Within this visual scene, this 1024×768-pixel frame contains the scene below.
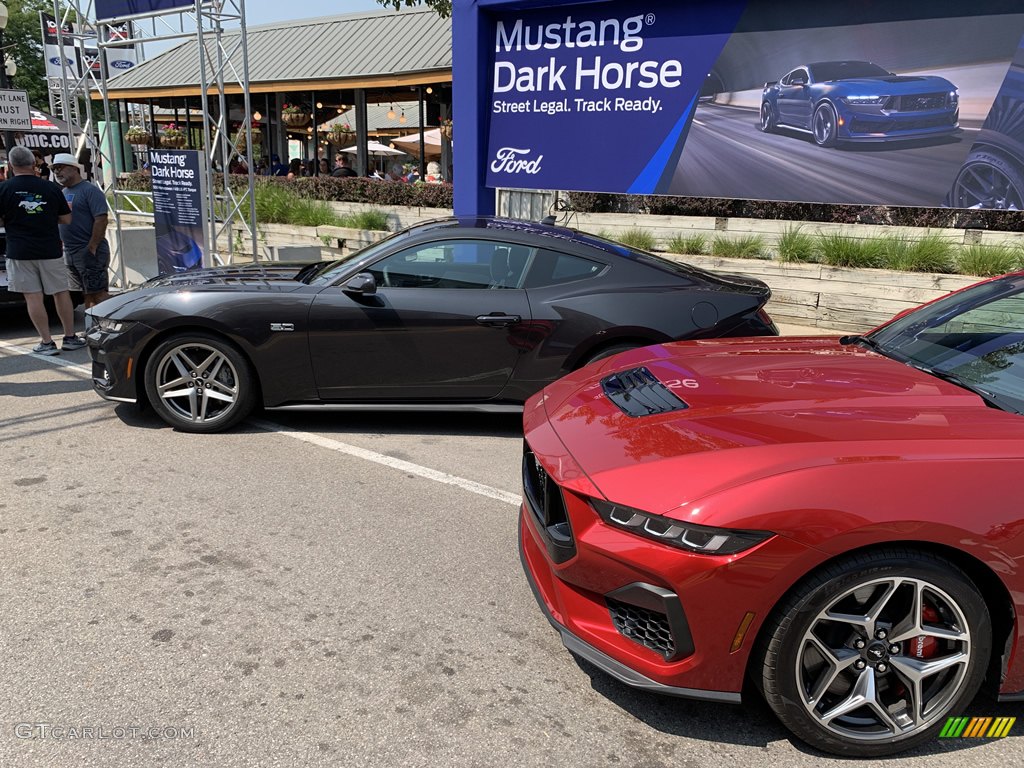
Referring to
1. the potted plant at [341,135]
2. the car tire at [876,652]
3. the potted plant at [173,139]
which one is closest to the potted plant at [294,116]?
the potted plant at [341,135]

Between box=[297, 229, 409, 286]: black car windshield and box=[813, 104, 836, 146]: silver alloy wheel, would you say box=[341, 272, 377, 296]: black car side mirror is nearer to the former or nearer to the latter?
box=[297, 229, 409, 286]: black car windshield

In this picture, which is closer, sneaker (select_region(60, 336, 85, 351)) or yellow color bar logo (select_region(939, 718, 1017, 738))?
yellow color bar logo (select_region(939, 718, 1017, 738))

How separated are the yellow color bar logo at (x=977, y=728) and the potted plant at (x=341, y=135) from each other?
871 inches

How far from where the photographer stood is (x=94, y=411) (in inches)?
232

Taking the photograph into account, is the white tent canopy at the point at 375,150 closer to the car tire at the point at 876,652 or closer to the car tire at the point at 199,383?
the car tire at the point at 199,383

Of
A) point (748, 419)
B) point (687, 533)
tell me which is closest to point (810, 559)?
point (687, 533)

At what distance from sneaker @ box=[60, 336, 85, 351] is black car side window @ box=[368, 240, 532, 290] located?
416 cm

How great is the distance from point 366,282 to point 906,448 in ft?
11.5

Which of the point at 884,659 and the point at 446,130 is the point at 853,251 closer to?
the point at 884,659

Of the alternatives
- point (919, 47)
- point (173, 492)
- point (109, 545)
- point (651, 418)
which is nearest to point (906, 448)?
point (651, 418)

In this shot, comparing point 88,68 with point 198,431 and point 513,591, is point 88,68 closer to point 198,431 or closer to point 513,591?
point 198,431

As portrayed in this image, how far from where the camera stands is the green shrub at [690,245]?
10.2 meters

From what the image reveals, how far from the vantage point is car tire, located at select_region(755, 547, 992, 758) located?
2316 millimetres

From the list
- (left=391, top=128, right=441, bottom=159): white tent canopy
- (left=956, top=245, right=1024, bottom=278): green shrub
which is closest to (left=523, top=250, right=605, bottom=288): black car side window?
(left=956, top=245, right=1024, bottom=278): green shrub
